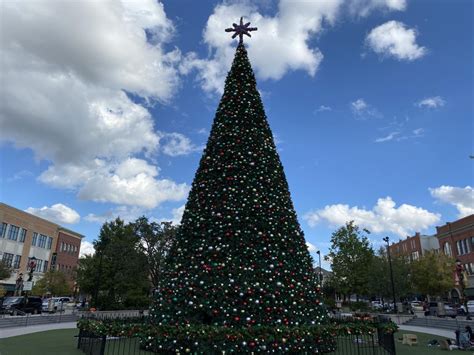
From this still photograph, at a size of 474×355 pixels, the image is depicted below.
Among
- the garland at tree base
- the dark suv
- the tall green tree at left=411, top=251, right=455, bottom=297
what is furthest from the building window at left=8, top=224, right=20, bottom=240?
the tall green tree at left=411, top=251, right=455, bottom=297

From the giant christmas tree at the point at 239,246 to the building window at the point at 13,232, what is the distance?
150 feet

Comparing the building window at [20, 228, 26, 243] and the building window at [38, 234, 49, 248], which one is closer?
the building window at [20, 228, 26, 243]

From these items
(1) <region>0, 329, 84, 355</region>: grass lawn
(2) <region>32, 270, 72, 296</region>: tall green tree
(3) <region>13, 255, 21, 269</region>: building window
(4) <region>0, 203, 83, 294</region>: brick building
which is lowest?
(1) <region>0, 329, 84, 355</region>: grass lawn

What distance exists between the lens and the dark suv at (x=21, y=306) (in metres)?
29.8

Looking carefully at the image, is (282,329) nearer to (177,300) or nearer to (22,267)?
(177,300)

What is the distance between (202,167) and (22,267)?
161 feet

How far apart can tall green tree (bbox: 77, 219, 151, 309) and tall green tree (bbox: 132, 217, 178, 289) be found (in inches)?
99.5

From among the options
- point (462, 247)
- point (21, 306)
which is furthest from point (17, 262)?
point (462, 247)

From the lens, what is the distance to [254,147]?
12.2 m

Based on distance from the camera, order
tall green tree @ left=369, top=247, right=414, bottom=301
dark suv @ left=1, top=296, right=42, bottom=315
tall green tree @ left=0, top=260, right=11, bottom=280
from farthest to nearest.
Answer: tall green tree @ left=369, top=247, right=414, bottom=301, tall green tree @ left=0, top=260, right=11, bottom=280, dark suv @ left=1, top=296, right=42, bottom=315

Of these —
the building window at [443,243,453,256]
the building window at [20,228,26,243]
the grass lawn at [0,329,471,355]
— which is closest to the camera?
the grass lawn at [0,329,471,355]

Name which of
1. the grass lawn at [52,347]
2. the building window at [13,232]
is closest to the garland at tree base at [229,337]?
the grass lawn at [52,347]

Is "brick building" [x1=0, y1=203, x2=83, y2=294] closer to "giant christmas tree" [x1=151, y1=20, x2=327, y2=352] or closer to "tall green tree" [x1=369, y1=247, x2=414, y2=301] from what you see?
"giant christmas tree" [x1=151, y1=20, x2=327, y2=352]

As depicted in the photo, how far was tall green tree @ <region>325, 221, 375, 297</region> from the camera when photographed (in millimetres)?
37656
